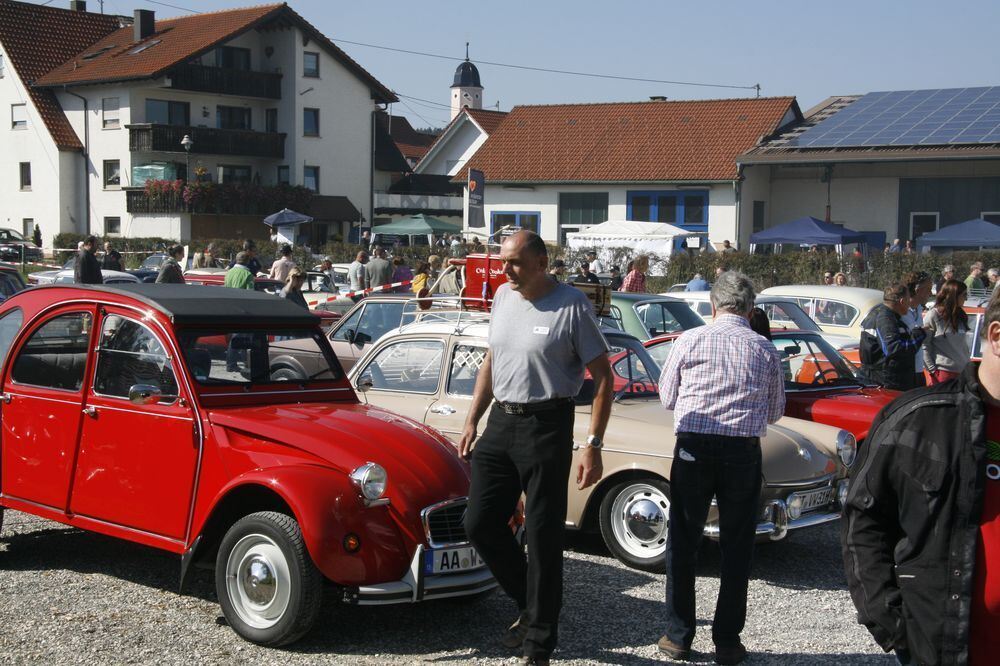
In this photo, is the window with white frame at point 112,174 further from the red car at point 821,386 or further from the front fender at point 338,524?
the front fender at point 338,524

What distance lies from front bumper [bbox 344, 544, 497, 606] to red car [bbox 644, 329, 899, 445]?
4265mm

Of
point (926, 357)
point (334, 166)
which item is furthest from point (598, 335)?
point (334, 166)

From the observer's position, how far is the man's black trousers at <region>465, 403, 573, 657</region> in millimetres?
5215

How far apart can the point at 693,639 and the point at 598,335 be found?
1610 millimetres

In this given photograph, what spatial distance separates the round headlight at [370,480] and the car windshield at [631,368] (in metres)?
2.92

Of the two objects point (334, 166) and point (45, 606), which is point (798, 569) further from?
point (334, 166)

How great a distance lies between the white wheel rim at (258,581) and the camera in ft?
17.9

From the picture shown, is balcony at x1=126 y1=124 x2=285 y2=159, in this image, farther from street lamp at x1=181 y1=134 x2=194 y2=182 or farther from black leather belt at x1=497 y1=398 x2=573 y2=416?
black leather belt at x1=497 y1=398 x2=573 y2=416

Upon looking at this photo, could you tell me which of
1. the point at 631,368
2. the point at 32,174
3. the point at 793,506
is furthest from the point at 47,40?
the point at 793,506

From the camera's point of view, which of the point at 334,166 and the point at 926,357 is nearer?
the point at 926,357

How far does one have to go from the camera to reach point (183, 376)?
6.12 metres

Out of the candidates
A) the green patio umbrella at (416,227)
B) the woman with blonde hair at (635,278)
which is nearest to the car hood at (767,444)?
the woman with blonde hair at (635,278)

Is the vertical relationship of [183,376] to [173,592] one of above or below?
above

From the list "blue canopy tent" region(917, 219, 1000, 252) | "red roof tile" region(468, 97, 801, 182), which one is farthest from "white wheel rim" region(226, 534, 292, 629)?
"red roof tile" region(468, 97, 801, 182)
